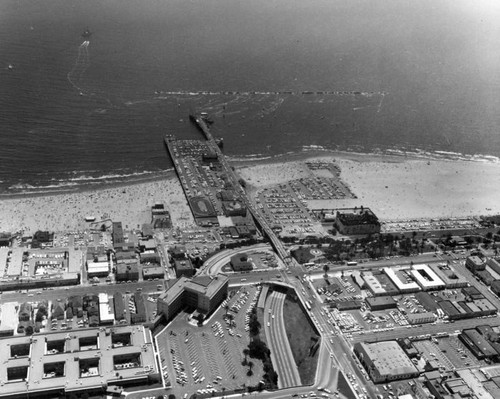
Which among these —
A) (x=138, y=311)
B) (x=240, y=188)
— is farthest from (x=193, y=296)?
(x=240, y=188)

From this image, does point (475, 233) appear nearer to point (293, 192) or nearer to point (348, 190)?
point (348, 190)

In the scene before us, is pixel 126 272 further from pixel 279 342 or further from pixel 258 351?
pixel 279 342

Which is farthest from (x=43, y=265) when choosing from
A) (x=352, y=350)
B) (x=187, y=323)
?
(x=352, y=350)

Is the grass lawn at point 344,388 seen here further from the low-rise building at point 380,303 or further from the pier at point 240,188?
the pier at point 240,188

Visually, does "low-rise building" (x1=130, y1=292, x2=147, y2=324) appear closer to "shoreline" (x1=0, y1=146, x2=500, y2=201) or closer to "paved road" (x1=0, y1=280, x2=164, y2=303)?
"paved road" (x1=0, y1=280, x2=164, y2=303)

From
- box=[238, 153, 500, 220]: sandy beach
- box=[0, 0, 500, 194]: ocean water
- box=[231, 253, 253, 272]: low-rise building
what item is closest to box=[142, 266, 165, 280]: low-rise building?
box=[231, 253, 253, 272]: low-rise building

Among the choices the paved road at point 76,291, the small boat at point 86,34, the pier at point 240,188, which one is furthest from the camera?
the small boat at point 86,34

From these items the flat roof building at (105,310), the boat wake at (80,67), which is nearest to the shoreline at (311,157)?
the flat roof building at (105,310)
